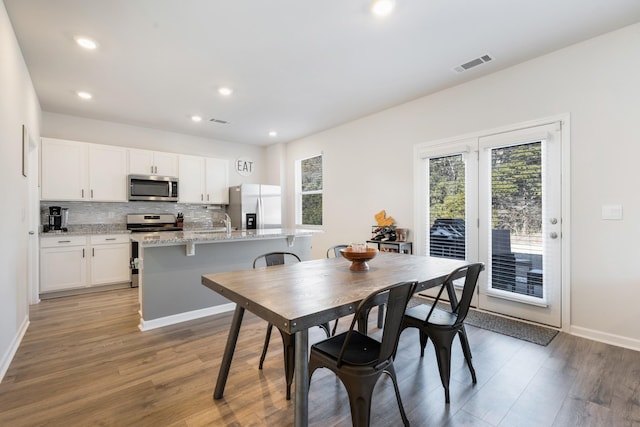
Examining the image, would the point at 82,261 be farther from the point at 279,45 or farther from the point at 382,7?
the point at 382,7

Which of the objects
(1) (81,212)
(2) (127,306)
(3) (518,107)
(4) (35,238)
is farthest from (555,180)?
(1) (81,212)

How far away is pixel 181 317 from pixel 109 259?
2144mm

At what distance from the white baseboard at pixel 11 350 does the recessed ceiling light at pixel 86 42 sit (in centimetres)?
258

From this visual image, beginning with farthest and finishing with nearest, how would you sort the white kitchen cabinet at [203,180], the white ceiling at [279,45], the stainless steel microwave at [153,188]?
1. the white kitchen cabinet at [203,180]
2. the stainless steel microwave at [153,188]
3. the white ceiling at [279,45]

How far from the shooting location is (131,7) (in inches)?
89.8

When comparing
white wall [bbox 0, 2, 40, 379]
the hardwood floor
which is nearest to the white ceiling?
white wall [bbox 0, 2, 40, 379]

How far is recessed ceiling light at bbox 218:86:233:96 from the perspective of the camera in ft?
12.3

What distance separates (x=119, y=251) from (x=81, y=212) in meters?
0.94

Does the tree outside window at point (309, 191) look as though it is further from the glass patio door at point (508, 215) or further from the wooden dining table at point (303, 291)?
the wooden dining table at point (303, 291)

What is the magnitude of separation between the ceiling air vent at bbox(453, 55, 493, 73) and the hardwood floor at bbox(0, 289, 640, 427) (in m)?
2.66

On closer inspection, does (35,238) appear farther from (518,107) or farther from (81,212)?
(518,107)

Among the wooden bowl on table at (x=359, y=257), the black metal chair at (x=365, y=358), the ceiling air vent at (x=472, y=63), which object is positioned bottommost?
the black metal chair at (x=365, y=358)

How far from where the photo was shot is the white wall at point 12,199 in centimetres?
224

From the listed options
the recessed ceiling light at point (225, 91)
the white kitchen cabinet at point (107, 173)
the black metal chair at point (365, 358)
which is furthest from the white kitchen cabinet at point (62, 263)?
the black metal chair at point (365, 358)
